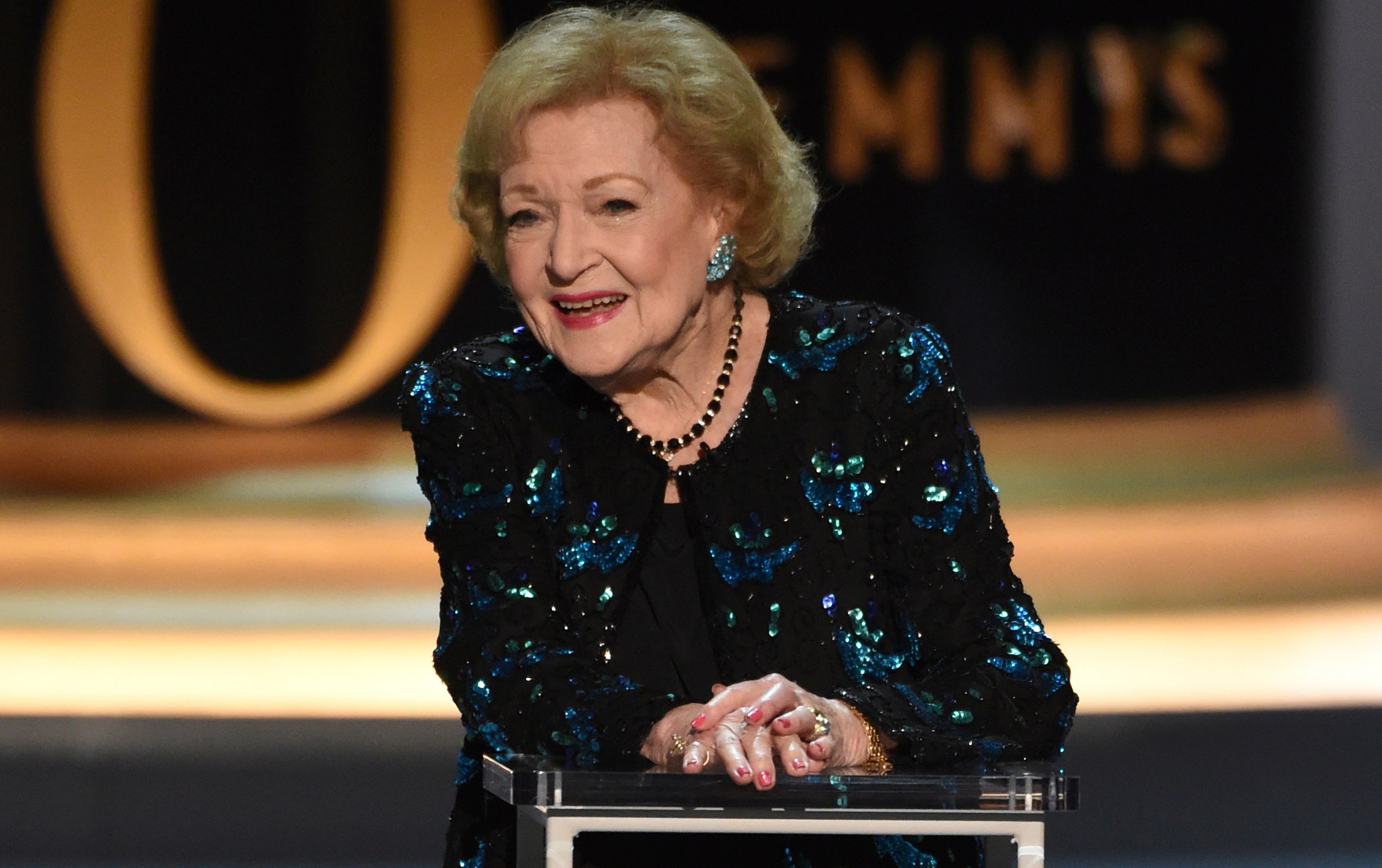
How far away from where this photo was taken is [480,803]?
1.78m

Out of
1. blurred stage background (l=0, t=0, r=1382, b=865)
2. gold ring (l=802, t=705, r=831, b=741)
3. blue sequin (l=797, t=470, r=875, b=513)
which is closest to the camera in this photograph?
gold ring (l=802, t=705, r=831, b=741)

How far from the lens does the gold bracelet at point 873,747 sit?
5.10 feet

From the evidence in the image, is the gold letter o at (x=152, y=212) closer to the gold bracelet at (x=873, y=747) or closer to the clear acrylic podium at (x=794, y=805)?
the gold bracelet at (x=873, y=747)

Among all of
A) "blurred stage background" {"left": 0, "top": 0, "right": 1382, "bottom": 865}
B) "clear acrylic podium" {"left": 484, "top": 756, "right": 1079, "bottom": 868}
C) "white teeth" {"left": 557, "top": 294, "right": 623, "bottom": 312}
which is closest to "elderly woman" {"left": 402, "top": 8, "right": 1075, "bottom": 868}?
"white teeth" {"left": 557, "top": 294, "right": 623, "bottom": 312}

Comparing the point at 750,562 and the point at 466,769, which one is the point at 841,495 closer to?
the point at 750,562

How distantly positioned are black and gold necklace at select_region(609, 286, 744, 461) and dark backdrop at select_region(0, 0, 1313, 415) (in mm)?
2518

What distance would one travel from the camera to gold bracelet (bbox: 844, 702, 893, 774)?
5.10ft

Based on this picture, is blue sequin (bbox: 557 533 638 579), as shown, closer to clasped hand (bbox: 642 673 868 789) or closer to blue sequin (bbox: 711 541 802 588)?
blue sequin (bbox: 711 541 802 588)

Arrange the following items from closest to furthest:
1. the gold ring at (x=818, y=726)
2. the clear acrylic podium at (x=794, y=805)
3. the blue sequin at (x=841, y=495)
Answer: the clear acrylic podium at (x=794, y=805) → the gold ring at (x=818, y=726) → the blue sequin at (x=841, y=495)

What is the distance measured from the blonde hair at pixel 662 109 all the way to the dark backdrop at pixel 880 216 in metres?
2.52

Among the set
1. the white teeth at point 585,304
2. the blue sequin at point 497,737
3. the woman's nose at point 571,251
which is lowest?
the blue sequin at point 497,737

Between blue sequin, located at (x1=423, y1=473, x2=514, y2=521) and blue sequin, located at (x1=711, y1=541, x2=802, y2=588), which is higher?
blue sequin, located at (x1=423, y1=473, x2=514, y2=521)

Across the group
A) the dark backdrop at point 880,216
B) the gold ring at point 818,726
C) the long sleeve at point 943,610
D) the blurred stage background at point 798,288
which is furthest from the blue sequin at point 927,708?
the dark backdrop at point 880,216

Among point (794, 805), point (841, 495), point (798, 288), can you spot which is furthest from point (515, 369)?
point (798, 288)
